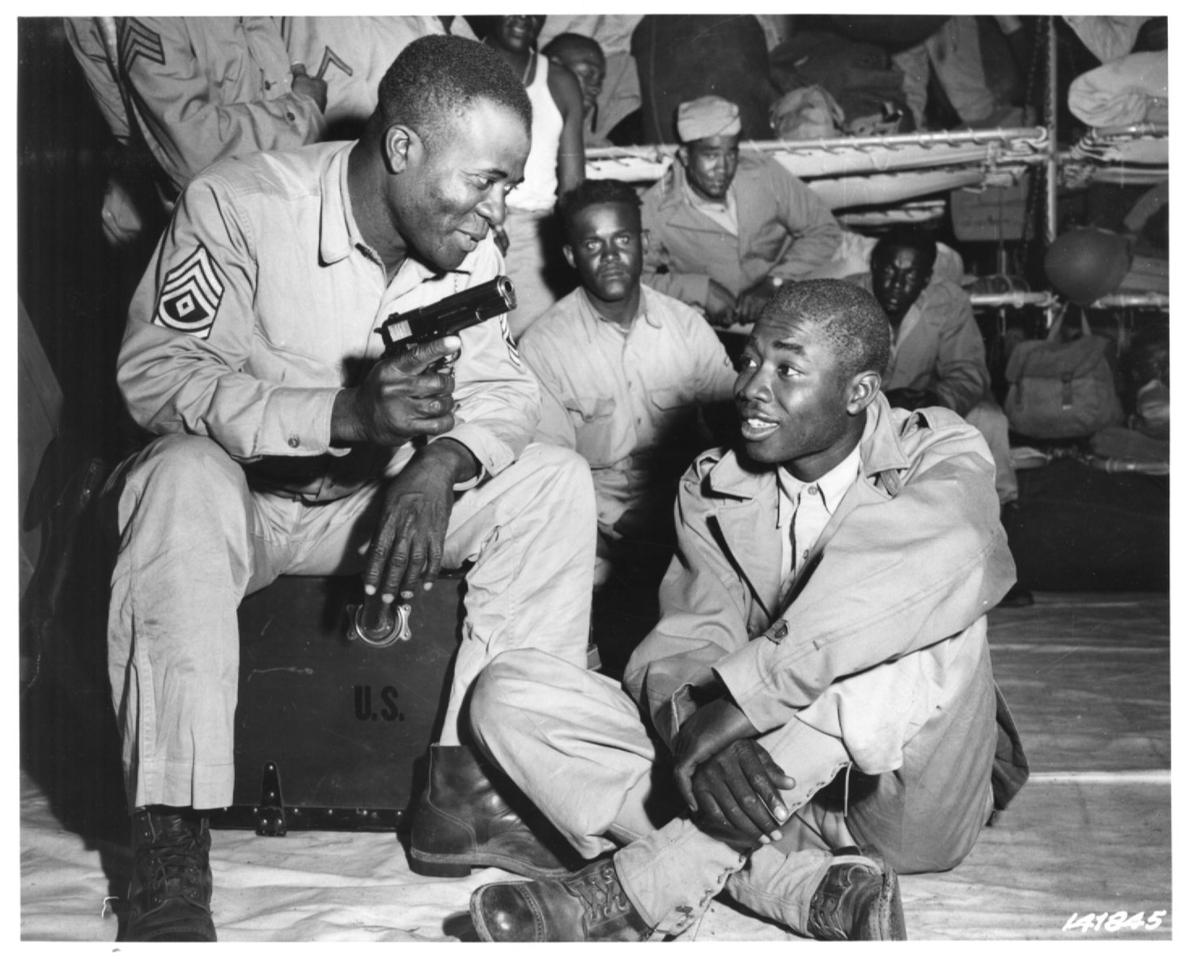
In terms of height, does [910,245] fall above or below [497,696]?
above

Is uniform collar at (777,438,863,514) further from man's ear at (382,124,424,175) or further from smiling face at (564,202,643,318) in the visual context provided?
smiling face at (564,202,643,318)

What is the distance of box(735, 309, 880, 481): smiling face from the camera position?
1.95 metres

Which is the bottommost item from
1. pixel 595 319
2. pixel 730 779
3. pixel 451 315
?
pixel 730 779

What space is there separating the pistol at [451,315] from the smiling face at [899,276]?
2764 millimetres

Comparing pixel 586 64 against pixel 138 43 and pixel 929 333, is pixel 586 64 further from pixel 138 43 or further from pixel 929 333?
pixel 138 43

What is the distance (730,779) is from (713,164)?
3142 mm

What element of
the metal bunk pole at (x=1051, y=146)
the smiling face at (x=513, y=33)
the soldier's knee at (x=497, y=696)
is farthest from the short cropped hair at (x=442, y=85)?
the metal bunk pole at (x=1051, y=146)

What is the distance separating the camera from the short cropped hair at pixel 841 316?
1972mm

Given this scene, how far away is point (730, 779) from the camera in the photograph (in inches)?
61.0

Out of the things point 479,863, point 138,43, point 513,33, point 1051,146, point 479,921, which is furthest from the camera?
point 1051,146

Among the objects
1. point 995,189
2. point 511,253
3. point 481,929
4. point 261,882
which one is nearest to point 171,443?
point 261,882

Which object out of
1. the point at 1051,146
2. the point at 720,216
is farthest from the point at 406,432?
the point at 1051,146

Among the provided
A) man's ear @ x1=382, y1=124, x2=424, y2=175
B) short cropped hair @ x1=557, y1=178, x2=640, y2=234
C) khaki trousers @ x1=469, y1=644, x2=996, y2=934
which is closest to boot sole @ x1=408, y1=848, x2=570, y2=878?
khaki trousers @ x1=469, y1=644, x2=996, y2=934

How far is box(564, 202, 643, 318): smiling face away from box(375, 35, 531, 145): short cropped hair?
4.14 feet
